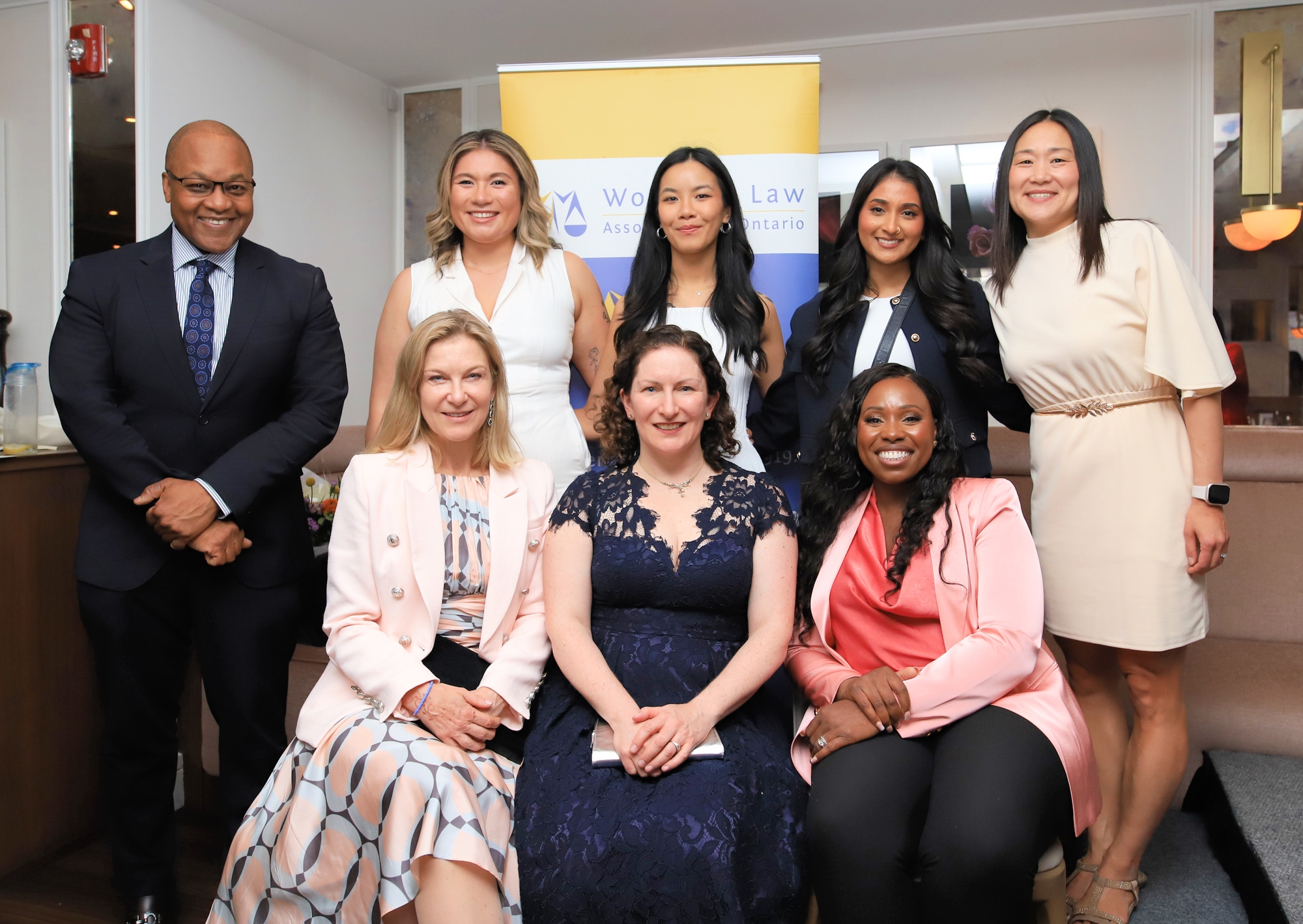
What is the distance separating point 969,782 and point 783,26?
4514 mm

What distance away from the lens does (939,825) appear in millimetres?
1781

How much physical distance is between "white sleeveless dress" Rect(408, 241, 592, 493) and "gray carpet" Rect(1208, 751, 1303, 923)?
210 cm

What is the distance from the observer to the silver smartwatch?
88.4 inches

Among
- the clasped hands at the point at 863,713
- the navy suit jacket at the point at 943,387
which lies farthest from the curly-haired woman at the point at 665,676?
the navy suit jacket at the point at 943,387

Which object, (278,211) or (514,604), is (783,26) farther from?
(514,604)

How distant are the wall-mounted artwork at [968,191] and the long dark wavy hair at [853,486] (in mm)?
3283

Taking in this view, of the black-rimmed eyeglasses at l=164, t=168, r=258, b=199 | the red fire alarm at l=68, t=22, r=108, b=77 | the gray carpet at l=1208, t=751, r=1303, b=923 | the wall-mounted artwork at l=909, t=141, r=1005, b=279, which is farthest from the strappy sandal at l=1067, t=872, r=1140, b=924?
the red fire alarm at l=68, t=22, r=108, b=77

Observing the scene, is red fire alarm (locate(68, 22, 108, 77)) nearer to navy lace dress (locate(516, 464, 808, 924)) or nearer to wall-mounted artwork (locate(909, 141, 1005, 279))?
navy lace dress (locate(516, 464, 808, 924))

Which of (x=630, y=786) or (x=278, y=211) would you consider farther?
(x=278, y=211)

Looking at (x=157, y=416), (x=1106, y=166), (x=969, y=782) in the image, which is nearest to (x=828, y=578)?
(x=969, y=782)

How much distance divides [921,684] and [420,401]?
4.41ft

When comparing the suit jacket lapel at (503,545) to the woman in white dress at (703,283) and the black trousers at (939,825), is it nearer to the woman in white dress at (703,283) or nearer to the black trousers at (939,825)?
the woman in white dress at (703,283)

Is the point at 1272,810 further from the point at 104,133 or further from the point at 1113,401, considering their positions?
the point at 104,133

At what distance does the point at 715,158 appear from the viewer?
293cm
